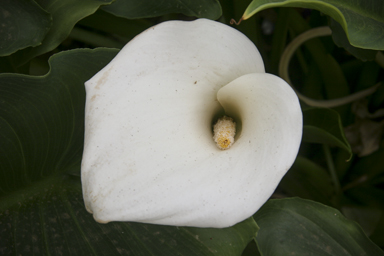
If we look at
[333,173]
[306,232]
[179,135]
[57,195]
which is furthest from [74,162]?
[333,173]

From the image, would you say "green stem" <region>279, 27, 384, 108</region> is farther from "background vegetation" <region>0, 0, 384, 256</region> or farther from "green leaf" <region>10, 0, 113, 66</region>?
"green leaf" <region>10, 0, 113, 66</region>

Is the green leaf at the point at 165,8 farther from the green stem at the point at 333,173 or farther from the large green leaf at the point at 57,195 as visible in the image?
the green stem at the point at 333,173

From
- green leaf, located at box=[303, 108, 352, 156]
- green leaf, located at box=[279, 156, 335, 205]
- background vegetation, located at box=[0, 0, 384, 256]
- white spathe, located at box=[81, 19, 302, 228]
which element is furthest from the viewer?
green leaf, located at box=[279, 156, 335, 205]

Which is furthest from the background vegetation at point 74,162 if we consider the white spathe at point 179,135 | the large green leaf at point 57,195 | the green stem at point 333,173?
the green stem at point 333,173

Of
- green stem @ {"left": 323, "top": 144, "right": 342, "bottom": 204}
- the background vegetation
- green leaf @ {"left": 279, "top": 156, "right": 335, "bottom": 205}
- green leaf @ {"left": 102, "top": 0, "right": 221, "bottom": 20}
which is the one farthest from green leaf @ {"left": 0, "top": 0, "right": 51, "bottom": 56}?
green stem @ {"left": 323, "top": 144, "right": 342, "bottom": 204}

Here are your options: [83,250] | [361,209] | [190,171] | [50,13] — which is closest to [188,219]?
[190,171]

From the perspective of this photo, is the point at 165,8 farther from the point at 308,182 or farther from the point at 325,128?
the point at 308,182
